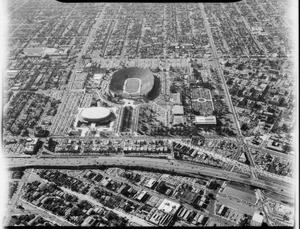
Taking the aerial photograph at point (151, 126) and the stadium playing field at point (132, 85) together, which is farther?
the stadium playing field at point (132, 85)

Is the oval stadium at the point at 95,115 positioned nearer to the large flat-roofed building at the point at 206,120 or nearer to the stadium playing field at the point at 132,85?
the stadium playing field at the point at 132,85

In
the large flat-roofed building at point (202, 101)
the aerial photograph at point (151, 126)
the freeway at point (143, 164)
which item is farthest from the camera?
the large flat-roofed building at point (202, 101)

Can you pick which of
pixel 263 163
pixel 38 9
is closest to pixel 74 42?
pixel 38 9

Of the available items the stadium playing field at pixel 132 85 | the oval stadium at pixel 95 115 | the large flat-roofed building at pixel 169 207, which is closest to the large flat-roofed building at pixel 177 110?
the stadium playing field at pixel 132 85

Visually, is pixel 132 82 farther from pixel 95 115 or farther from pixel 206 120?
pixel 206 120

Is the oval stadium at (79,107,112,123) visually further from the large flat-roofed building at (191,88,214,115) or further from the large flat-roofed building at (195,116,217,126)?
the large flat-roofed building at (191,88,214,115)

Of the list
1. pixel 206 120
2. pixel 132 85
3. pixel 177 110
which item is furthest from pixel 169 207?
pixel 132 85

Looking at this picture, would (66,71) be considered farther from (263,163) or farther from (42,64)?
(263,163)
